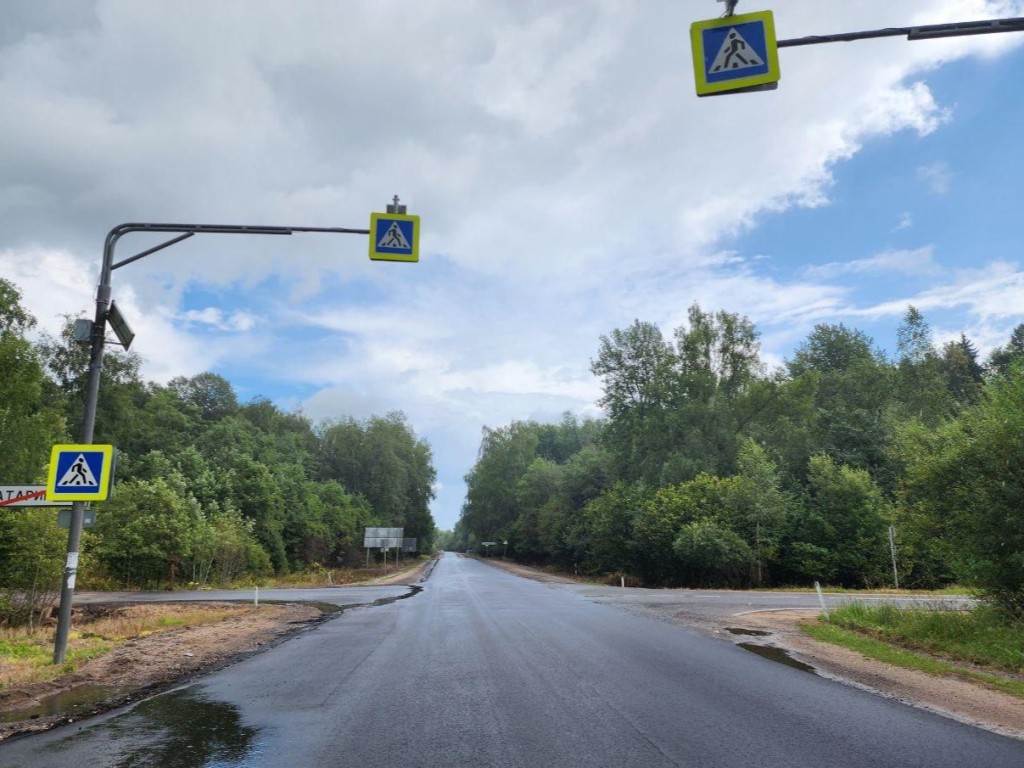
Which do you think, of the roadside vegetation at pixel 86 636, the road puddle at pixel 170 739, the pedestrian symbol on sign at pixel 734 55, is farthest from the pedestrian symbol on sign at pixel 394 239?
the roadside vegetation at pixel 86 636

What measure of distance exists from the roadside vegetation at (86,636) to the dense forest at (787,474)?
1550cm

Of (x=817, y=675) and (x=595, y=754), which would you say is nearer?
(x=595, y=754)

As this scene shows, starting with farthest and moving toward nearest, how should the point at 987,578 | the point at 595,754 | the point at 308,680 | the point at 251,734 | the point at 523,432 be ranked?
the point at 523,432, the point at 987,578, the point at 308,680, the point at 251,734, the point at 595,754

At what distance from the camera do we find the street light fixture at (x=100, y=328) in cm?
964

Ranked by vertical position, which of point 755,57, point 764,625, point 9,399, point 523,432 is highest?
point 523,432

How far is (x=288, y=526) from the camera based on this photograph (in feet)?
192

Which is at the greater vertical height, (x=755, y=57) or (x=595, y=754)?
(x=755, y=57)

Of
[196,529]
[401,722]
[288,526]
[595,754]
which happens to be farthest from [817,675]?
[288,526]

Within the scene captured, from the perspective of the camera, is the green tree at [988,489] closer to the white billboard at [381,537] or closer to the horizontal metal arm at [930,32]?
the horizontal metal arm at [930,32]

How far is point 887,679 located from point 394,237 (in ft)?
30.0

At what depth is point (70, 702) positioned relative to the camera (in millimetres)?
7375

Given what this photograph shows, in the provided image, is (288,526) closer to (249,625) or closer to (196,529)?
(196,529)

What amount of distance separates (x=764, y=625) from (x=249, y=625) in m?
12.2

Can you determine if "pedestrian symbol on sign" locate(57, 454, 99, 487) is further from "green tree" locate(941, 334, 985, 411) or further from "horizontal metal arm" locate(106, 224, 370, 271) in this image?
"green tree" locate(941, 334, 985, 411)
